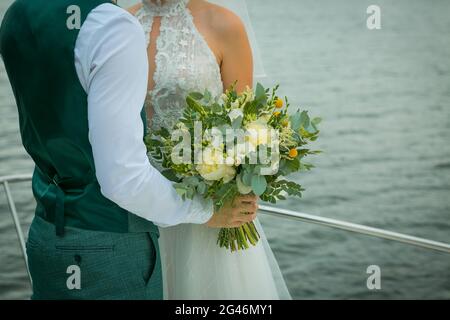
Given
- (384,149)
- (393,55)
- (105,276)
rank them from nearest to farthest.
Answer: (105,276)
(384,149)
(393,55)

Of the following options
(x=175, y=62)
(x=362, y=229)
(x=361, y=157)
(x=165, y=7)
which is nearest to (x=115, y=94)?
(x=175, y=62)

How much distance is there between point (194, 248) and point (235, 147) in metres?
0.48

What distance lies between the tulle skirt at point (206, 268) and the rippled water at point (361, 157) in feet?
11.5

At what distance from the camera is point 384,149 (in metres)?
9.12

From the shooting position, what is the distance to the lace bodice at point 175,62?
2115mm

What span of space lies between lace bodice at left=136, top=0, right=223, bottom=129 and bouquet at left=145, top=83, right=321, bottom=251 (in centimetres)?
28

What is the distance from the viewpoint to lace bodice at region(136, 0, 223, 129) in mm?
2115

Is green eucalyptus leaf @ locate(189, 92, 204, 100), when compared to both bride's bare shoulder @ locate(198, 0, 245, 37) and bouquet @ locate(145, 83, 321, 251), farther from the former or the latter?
bride's bare shoulder @ locate(198, 0, 245, 37)

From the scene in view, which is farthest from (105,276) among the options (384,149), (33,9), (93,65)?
(384,149)

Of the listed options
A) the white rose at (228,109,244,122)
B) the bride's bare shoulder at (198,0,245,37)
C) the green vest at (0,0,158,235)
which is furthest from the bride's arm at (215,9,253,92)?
the green vest at (0,0,158,235)

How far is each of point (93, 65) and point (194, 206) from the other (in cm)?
44

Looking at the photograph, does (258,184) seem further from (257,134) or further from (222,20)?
(222,20)

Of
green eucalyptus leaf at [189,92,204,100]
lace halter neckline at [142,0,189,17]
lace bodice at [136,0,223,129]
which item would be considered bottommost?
green eucalyptus leaf at [189,92,204,100]
